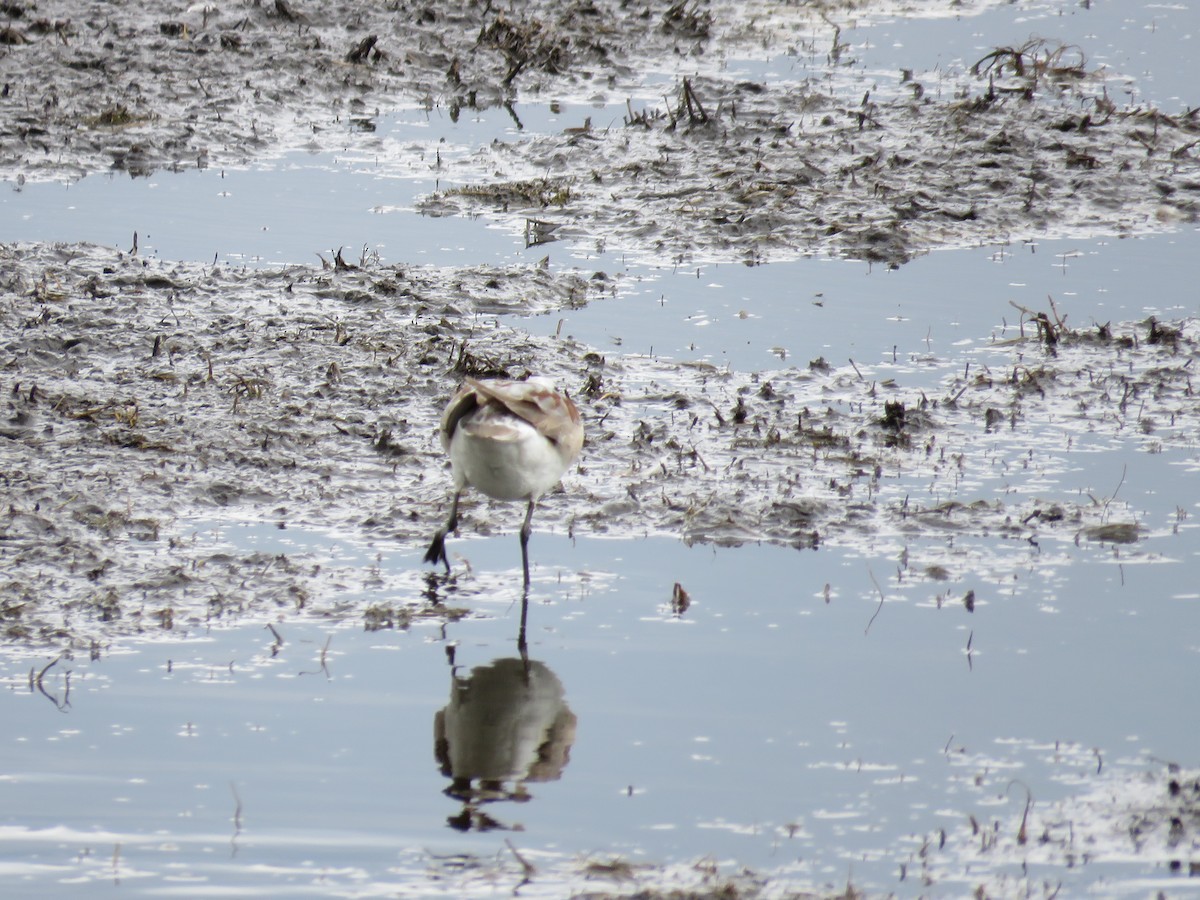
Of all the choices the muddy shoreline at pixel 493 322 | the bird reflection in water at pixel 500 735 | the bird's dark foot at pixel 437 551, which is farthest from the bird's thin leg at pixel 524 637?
the muddy shoreline at pixel 493 322

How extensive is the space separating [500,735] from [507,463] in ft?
4.08

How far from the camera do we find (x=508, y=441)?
6707 millimetres

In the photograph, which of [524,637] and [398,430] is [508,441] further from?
[398,430]

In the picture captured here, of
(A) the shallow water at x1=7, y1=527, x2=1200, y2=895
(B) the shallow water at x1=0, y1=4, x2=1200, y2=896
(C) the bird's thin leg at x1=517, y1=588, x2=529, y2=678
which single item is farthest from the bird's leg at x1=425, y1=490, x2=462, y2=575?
(C) the bird's thin leg at x1=517, y1=588, x2=529, y2=678

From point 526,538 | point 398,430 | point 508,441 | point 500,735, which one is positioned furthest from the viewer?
point 398,430

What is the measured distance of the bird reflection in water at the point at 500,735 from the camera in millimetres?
5628

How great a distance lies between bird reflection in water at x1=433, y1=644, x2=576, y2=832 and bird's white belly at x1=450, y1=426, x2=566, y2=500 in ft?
2.55

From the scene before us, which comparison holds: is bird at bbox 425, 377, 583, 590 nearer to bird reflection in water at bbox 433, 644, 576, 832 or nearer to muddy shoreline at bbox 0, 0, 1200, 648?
muddy shoreline at bbox 0, 0, 1200, 648

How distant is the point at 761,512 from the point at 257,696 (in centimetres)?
268

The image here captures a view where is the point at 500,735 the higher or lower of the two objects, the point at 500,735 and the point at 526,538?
the lower

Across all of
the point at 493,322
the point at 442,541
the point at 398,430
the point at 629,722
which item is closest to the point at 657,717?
the point at 629,722

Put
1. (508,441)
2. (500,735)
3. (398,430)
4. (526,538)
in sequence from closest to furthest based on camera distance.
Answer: (500,735)
(508,441)
(526,538)
(398,430)

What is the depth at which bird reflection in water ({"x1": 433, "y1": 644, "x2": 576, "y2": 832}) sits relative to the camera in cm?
563

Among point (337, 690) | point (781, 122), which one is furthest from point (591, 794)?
point (781, 122)
